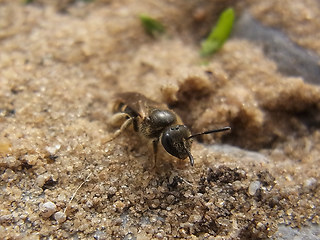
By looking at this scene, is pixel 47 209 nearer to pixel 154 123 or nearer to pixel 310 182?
pixel 154 123

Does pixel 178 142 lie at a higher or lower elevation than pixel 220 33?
lower

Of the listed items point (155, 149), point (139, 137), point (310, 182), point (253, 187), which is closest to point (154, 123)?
point (155, 149)

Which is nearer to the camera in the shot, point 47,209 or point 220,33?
point 47,209

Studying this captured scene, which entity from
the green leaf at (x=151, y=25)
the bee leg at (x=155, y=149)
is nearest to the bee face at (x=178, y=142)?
the bee leg at (x=155, y=149)

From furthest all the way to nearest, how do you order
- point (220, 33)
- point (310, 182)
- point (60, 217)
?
point (220, 33) < point (310, 182) < point (60, 217)

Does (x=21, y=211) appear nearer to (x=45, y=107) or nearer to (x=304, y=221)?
(x=45, y=107)

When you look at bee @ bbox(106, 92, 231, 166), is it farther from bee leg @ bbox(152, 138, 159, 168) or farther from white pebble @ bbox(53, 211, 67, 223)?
white pebble @ bbox(53, 211, 67, 223)
